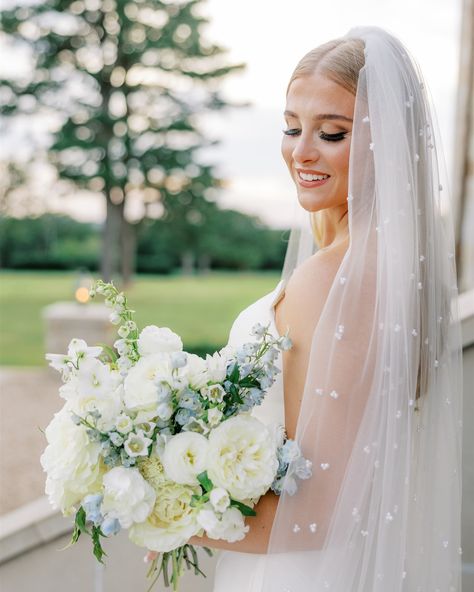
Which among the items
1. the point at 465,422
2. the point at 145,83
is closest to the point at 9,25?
the point at 145,83

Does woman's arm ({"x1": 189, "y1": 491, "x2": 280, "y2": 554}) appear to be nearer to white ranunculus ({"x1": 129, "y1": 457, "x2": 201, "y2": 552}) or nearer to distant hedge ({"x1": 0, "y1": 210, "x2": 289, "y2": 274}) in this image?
white ranunculus ({"x1": 129, "y1": 457, "x2": 201, "y2": 552})

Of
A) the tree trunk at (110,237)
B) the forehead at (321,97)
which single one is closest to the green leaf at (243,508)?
the forehead at (321,97)

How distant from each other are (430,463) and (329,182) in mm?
664

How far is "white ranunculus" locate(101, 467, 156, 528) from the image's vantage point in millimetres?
1387

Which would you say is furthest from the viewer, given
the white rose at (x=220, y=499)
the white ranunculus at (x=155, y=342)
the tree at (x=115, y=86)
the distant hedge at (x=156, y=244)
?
the distant hedge at (x=156, y=244)

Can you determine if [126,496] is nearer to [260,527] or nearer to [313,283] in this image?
[260,527]

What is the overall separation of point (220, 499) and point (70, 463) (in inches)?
11.6

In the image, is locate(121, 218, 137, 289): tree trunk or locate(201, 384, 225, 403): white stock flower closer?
locate(201, 384, 225, 403): white stock flower

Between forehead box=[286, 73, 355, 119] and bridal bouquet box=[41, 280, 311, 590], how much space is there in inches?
19.1

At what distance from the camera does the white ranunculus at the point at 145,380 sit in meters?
1.41

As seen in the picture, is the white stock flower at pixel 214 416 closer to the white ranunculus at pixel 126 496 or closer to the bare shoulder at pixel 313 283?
the white ranunculus at pixel 126 496

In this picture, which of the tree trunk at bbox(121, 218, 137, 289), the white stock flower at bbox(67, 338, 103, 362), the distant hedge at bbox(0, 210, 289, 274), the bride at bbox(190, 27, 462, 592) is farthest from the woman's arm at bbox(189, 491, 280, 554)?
the distant hedge at bbox(0, 210, 289, 274)

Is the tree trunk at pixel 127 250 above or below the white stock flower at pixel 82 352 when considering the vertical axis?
below

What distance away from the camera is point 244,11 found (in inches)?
811
